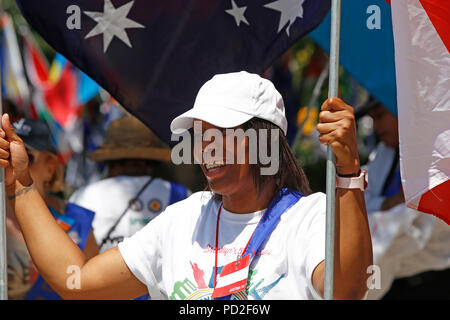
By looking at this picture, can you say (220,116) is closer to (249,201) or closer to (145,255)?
(249,201)

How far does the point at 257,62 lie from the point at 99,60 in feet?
Result: 2.52

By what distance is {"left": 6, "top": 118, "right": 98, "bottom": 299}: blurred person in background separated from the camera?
4.13 metres

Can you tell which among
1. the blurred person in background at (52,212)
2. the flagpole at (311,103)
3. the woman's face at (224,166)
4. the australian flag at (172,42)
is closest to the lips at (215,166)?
the woman's face at (224,166)

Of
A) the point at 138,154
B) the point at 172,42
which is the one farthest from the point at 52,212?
the point at 172,42

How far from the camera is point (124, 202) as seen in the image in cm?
468

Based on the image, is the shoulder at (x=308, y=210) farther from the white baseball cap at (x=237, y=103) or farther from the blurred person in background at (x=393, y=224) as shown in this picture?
the blurred person in background at (x=393, y=224)

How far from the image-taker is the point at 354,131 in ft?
7.48

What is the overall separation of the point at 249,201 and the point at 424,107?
2.40 ft

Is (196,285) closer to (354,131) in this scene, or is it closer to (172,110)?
(354,131)

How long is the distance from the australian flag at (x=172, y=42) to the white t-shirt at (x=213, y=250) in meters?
0.92

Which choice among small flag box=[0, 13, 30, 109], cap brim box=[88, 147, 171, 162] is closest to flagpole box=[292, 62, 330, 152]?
cap brim box=[88, 147, 171, 162]

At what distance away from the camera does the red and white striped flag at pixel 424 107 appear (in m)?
2.67

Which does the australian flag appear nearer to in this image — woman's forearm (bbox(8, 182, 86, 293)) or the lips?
woman's forearm (bbox(8, 182, 86, 293))

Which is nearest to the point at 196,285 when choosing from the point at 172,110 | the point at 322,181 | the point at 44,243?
the point at 44,243
